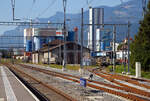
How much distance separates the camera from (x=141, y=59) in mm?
33906

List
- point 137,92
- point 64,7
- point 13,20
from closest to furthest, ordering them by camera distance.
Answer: point 137,92, point 64,7, point 13,20

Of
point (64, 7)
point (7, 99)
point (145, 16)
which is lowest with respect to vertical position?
point (7, 99)

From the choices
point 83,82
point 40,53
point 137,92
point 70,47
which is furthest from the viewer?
point 40,53

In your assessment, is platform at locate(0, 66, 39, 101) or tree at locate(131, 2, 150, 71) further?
tree at locate(131, 2, 150, 71)

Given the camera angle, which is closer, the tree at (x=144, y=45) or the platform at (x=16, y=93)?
the platform at (x=16, y=93)

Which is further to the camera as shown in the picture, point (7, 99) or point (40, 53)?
point (40, 53)

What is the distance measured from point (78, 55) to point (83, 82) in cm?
7215

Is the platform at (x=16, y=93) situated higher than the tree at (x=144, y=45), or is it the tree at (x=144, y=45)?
the tree at (x=144, y=45)

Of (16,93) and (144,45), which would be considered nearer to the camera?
(16,93)

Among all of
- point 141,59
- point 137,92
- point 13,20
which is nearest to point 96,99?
point 137,92

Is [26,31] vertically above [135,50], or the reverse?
[26,31]

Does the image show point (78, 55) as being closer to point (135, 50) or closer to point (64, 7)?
point (64, 7)

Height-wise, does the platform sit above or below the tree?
below

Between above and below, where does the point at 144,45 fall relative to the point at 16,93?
above
